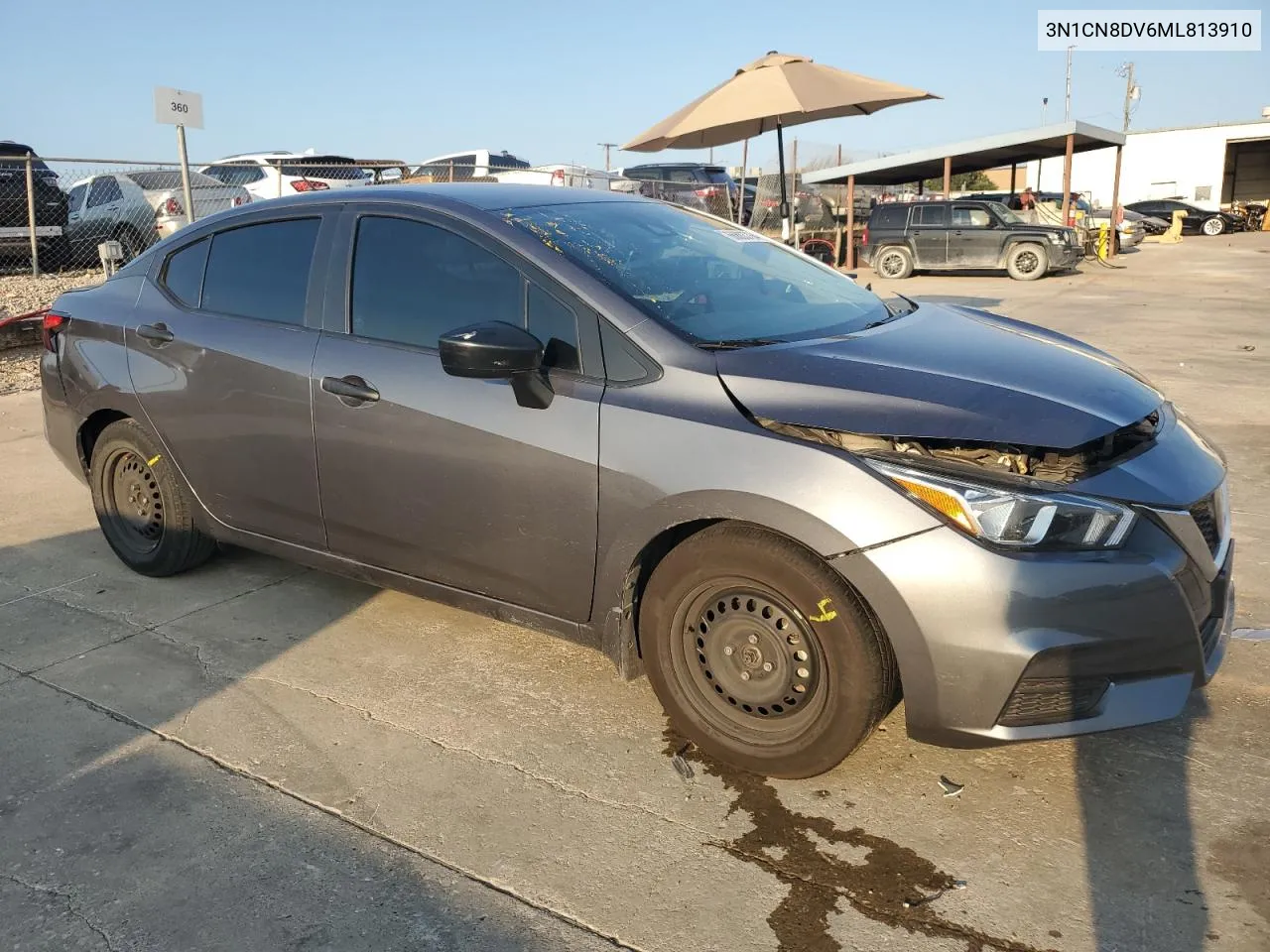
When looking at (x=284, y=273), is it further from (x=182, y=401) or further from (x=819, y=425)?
(x=819, y=425)

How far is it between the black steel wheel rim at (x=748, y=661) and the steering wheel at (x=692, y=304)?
85 cm

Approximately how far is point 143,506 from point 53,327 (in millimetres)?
966

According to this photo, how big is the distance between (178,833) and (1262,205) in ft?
158

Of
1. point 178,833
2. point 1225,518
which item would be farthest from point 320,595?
point 1225,518

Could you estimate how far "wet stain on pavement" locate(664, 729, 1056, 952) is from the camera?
7.38 feet

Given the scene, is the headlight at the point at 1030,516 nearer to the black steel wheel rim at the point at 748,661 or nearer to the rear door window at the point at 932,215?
the black steel wheel rim at the point at 748,661

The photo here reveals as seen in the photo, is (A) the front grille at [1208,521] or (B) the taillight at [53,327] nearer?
(A) the front grille at [1208,521]

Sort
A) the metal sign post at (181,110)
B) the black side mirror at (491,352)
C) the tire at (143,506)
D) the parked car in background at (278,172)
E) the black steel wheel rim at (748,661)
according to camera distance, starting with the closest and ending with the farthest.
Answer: the black steel wheel rim at (748,661) < the black side mirror at (491,352) < the tire at (143,506) < the metal sign post at (181,110) < the parked car in background at (278,172)

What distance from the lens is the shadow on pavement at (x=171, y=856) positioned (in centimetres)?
230

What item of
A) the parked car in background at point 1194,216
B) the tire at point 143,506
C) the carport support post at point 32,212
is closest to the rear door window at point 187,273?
the tire at point 143,506

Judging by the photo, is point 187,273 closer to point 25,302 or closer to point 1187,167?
point 25,302

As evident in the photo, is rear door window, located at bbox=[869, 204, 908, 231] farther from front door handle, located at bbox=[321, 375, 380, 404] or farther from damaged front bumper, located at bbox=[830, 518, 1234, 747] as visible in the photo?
damaged front bumper, located at bbox=[830, 518, 1234, 747]

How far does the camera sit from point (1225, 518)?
288 centimetres

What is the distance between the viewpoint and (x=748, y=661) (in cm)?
278
